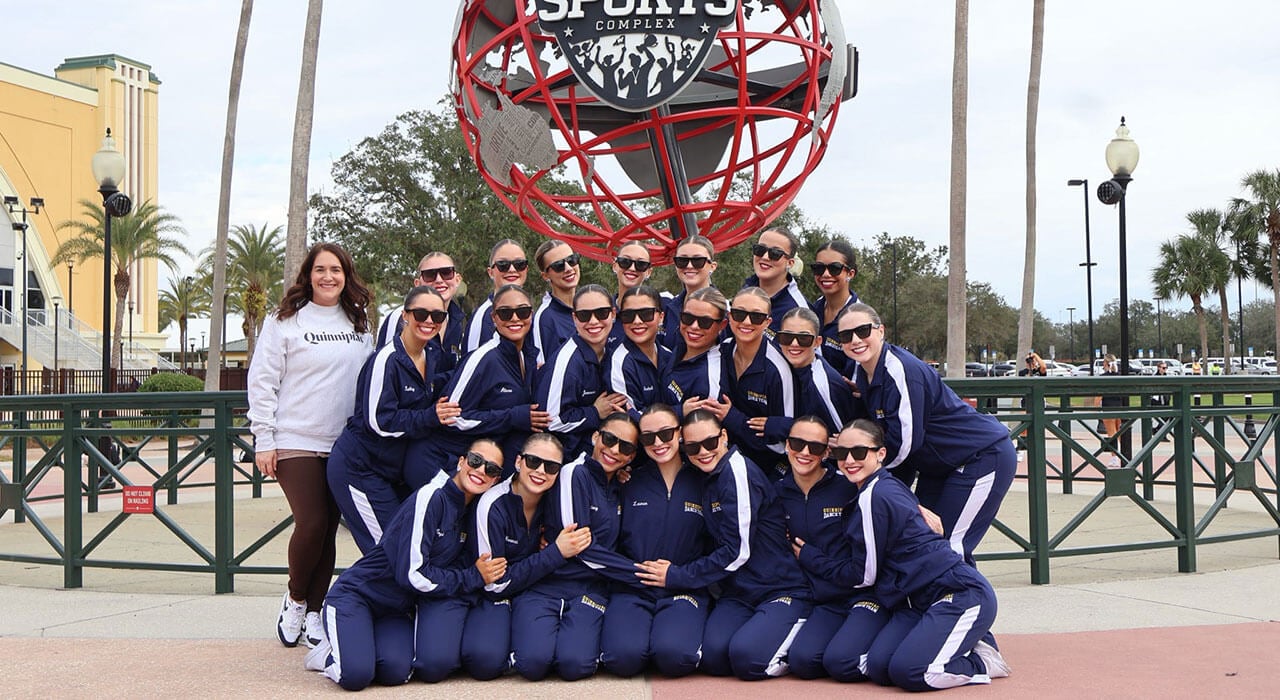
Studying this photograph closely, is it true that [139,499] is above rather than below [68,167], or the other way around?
below

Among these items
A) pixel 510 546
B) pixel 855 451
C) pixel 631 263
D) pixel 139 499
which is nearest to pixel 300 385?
pixel 510 546

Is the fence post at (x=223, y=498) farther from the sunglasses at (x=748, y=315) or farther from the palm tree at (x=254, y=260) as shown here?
the palm tree at (x=254, y=260)

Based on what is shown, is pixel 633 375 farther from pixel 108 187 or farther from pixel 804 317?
pixel 108 187

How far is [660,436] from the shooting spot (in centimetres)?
482

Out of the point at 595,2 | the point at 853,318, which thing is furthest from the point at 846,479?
the point at 595,2

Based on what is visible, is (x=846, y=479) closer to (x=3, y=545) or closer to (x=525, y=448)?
(x=525, y=448)

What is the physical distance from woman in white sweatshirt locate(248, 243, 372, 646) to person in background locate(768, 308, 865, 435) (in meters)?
2.02

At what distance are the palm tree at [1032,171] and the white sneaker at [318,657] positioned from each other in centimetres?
1597

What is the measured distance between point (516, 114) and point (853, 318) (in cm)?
405

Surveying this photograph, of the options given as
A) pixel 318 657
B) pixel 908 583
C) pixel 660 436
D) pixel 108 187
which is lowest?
pixel 318 657

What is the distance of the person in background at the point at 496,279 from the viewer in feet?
18.3

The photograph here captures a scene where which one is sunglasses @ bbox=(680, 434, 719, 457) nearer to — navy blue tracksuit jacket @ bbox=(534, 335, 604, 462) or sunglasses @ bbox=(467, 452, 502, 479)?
navy blue tracksuit jacket @ bbox=(534, 335, 604, 462)

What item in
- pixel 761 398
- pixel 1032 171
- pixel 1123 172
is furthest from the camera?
pixel 1032 171

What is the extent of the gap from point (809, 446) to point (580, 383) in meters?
1.11
